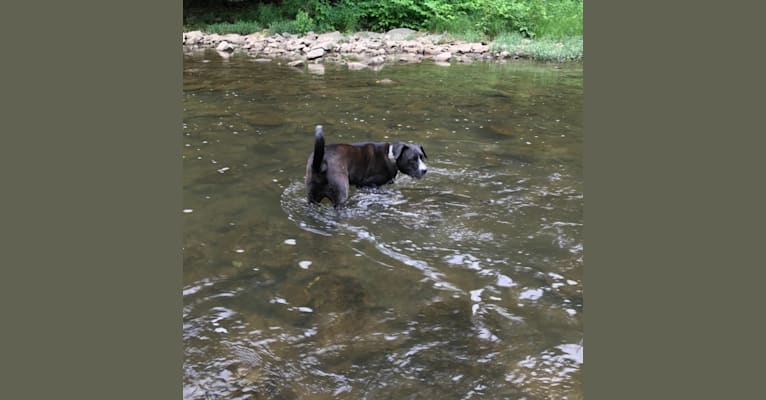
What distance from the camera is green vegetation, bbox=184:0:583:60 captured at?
87.4 feet

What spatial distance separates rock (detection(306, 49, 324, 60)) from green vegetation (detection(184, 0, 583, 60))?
6.38 m

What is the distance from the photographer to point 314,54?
21.6 meters

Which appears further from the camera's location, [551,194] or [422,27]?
[422,27]

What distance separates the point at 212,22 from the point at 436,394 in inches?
1223

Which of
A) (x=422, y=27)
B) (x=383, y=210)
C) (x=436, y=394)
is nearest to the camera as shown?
(x=436, y=394)

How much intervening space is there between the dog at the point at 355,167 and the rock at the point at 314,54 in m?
14.5

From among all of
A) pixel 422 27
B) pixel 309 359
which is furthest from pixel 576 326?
pixel 422 27

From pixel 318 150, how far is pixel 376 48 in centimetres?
1861

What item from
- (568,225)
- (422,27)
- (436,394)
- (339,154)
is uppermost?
(422,27)

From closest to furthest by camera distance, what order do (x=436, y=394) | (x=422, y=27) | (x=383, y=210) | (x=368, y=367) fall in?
(x=436, y=394) < (x=368, y=367) < (x=383, y=210) < (x=422, y=27)

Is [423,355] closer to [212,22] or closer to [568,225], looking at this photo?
[568,225]

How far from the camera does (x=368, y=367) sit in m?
3.78

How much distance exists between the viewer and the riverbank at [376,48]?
72.1 feet

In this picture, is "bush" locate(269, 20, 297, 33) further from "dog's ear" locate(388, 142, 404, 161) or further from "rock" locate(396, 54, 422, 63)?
"dog's ear" locate(388, 142, 404, 161)
